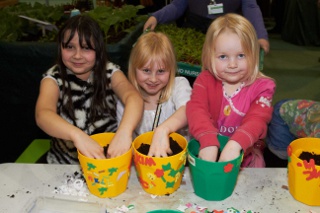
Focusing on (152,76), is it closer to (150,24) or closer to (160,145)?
(160,145)

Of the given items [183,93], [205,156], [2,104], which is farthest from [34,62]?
[205,156]

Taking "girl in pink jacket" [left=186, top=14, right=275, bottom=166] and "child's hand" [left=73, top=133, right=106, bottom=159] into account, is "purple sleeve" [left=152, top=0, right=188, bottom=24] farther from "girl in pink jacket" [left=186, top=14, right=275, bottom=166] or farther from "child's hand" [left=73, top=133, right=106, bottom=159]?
"child's hand" [left=73, top=133, right=106, bottom=159]

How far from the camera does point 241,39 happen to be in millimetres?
1181

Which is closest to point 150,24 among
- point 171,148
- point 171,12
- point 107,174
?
point 171,12

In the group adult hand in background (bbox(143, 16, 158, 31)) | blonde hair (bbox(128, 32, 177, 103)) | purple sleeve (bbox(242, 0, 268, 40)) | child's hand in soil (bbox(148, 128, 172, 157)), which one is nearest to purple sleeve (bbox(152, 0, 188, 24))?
adult hand in background (bbox(143, 16, 158, 31))

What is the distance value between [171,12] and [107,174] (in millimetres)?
1562

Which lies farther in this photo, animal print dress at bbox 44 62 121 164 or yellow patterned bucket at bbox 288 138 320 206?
animal print dress at bbox 44 62 121 164

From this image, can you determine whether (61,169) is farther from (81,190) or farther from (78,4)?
(78,4)

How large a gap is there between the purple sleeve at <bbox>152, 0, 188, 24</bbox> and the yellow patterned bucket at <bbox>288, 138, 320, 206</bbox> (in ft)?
4.64

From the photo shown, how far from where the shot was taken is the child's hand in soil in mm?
1014

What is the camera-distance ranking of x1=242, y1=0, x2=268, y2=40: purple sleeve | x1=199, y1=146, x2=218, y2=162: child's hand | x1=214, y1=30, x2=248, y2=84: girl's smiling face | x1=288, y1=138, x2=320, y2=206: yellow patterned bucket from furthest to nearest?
x1=242, y1=0, x2=268, y2=40: purple sleeve
x1=214, y1=30, x2=248, y2=84: girl's smiling face
x1=199, y1=146, x2=218, y2=162: child's hand
x1=288, y1=138, x2=320, y2=206: yellow patterned bucket

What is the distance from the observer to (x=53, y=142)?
1601mm

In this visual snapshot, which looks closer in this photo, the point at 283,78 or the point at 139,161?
the point at 139,161

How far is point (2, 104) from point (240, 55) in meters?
1.80
